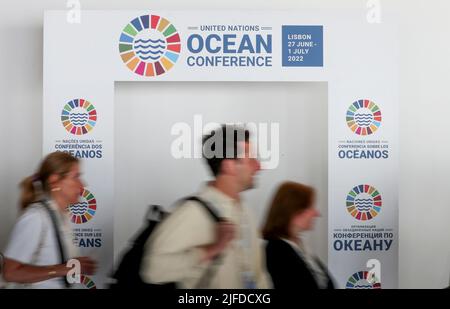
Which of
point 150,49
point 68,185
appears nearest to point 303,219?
point 68,185

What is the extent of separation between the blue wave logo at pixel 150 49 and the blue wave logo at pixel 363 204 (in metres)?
1.46

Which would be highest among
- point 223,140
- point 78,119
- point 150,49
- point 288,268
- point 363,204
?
point 150,49

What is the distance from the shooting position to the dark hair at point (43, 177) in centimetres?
243

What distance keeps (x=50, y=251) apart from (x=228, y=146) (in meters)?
1.70

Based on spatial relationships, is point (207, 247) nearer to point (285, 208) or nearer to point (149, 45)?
point (285, 208)

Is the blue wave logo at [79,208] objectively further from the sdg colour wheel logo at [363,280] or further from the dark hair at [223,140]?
the sdg colour wheel logo at [363,280]

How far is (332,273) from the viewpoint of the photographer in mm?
3539

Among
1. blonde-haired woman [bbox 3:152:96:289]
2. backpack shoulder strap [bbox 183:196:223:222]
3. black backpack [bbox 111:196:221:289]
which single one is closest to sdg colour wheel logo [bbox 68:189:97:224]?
blonde-haired woman [bbox 3:152:96:289]

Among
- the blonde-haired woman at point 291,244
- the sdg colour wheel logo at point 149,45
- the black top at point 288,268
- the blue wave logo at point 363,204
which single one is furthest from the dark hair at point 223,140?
the black top at point 288,268

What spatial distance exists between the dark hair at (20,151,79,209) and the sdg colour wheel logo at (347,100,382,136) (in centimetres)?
171

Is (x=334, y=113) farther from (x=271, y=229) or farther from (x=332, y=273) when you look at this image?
(x=271, y=229)

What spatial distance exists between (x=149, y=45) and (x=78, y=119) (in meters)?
0.60

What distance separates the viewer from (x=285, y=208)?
233cm

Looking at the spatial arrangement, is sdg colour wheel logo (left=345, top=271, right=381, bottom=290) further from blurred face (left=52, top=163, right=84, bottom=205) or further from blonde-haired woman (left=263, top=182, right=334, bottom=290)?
blurred face (left=52, top=163, right=84, bottom=205)
